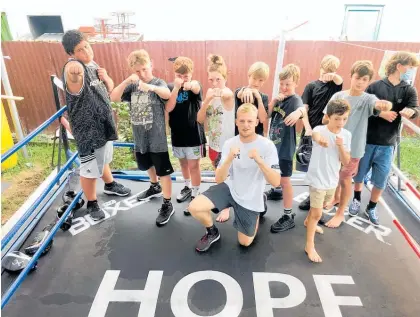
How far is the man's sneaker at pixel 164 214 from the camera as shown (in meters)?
3.05

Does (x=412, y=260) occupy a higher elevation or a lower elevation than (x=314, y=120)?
lower

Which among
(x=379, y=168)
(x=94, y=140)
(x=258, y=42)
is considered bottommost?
(x=379, y=168)

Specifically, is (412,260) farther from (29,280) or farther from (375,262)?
(29,280)

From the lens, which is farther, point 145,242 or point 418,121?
point 418,121

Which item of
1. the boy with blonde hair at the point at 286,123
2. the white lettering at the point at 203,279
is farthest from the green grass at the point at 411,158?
the white lettering at the point at 203,279

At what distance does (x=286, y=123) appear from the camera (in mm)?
2572

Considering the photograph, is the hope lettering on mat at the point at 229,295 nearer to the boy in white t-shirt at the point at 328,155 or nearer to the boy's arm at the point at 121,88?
the boy in white t-shirt at the point at 328,155

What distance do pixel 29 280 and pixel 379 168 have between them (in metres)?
3.20

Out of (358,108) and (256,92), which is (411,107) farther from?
(256,92)

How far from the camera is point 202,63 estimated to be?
625 cm

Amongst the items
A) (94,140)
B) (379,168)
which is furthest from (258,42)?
(94,140)

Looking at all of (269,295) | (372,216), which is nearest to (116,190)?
(269,295)

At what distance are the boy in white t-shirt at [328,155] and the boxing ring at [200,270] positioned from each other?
0.30 metres

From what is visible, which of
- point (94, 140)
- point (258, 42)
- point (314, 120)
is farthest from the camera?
point (258, 42)
